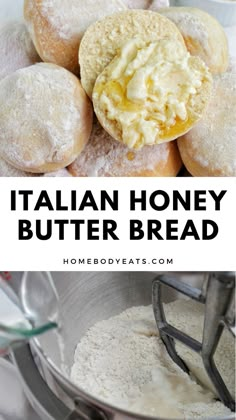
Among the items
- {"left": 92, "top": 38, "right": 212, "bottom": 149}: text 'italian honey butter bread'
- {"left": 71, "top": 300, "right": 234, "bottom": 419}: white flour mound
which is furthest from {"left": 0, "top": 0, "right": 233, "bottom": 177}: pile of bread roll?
{"left": 71, "top": 300, "right": 234, "bottom": 419}: white flour mound

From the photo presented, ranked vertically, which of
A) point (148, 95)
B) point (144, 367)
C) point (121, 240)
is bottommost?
point (144, 367)

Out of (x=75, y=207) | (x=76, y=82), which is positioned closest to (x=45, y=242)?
(x=75, y=207)

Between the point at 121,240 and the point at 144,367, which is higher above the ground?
the point at 121,240

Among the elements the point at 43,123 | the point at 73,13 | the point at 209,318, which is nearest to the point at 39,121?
the point at 43,123

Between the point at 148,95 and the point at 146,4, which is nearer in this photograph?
the point at 148,95

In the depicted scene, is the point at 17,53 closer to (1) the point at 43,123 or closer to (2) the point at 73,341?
(1) the point at 43,123

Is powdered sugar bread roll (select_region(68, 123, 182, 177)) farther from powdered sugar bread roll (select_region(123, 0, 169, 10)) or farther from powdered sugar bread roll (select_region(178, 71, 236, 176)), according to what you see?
powdered sugar bread roll (select_region(123, 0, 169, 10))

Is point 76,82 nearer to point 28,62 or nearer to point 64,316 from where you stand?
point 28,62
